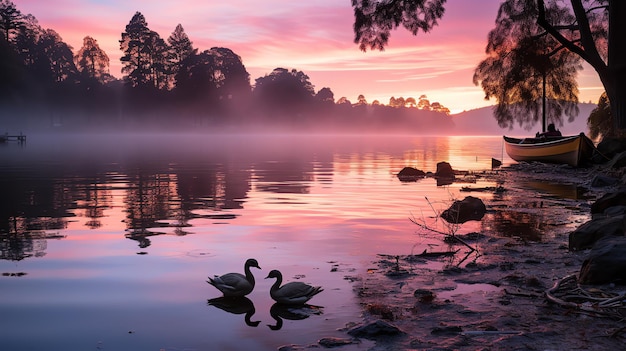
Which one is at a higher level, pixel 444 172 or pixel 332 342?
pixel 444 172

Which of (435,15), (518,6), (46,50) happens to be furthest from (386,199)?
(46,50)

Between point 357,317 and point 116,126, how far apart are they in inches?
5468

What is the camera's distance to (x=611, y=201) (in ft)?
52.0

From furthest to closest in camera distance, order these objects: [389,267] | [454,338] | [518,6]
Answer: [518,6]
[389,267]
[454,338]

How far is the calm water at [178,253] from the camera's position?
7.45 meters

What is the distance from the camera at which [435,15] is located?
102 feet

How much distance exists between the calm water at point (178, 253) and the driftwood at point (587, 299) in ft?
9.35

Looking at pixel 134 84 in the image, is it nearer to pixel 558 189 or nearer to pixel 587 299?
pixel 558 189

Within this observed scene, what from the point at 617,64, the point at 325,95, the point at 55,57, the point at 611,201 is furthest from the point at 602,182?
the point at 325,95

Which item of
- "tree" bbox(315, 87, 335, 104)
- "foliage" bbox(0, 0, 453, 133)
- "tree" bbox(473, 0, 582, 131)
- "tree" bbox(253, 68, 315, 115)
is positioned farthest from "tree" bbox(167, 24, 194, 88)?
"tree" bbox(473, 0, 582, 131)

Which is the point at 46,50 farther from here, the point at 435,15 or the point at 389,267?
the point at 389,267

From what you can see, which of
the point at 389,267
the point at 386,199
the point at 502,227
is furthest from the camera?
the point at 386,199

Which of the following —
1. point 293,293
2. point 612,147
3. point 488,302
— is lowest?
point 488,302

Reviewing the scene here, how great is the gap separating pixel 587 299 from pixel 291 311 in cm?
410
